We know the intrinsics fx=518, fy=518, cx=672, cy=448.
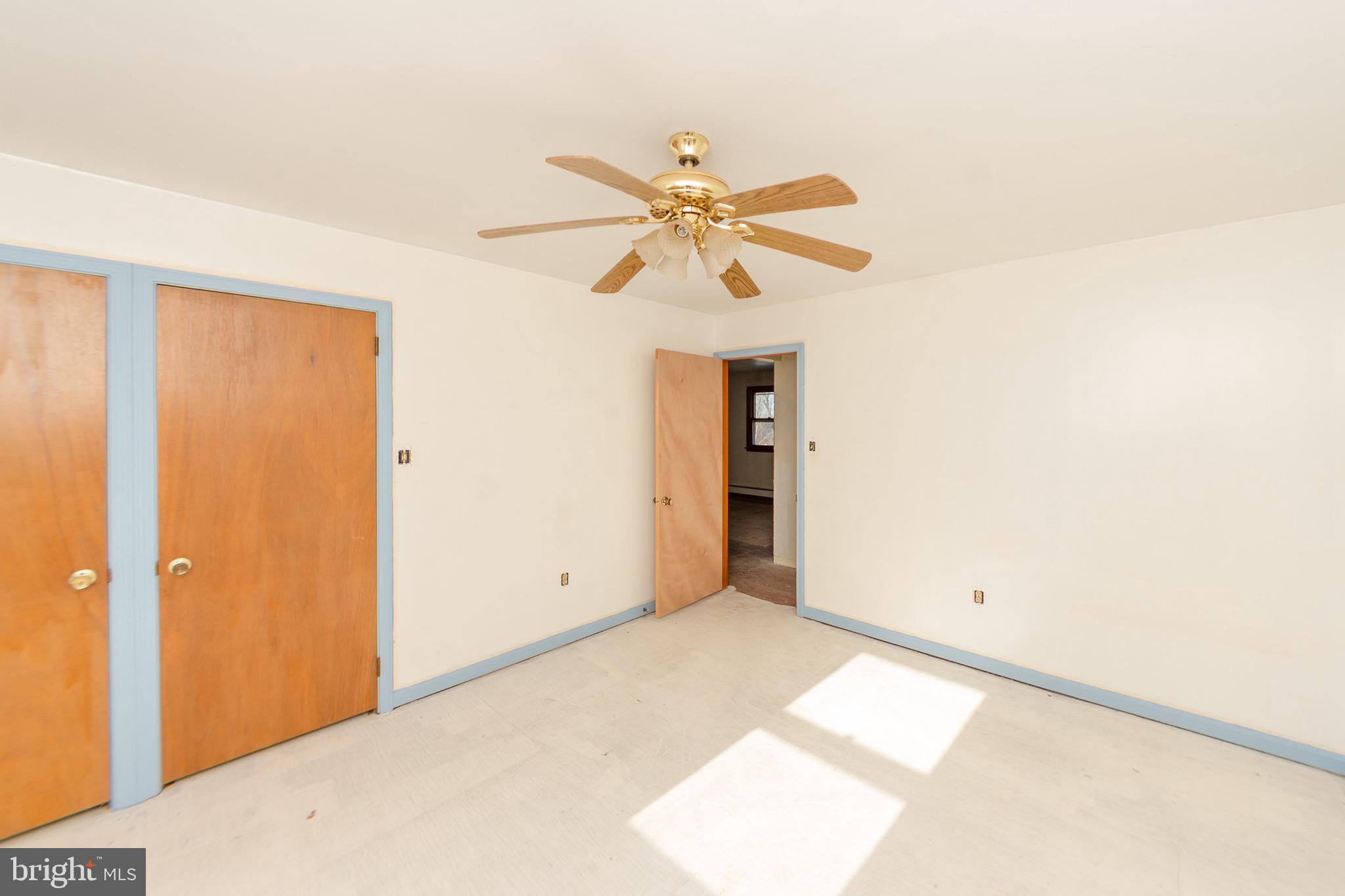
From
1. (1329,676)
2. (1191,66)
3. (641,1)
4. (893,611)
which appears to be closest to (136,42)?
(641,1)

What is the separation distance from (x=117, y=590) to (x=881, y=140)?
10.8ft

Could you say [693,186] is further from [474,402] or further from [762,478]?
[762,478]

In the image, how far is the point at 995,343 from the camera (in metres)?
3.10

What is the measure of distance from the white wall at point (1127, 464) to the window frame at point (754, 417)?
17.0 ft

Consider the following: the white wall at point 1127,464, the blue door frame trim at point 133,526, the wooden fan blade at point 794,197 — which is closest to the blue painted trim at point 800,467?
the white wall at point 1127,464

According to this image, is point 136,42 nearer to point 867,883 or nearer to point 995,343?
point 867,883

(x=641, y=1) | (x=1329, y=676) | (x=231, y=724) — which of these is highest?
(x=641, y=1)

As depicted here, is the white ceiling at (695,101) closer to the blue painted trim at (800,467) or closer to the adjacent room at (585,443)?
the adjacent room at (585,443)

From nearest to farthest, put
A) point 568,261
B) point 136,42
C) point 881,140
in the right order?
point 136,42, point 881,140, point 568,261

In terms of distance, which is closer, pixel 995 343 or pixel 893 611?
pixel 995 343

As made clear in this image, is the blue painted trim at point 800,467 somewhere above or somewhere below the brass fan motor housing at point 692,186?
below

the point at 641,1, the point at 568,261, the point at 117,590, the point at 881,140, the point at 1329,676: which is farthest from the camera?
the point at 568,261

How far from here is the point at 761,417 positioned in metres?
9.12

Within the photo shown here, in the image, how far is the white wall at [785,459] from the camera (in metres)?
5.15
